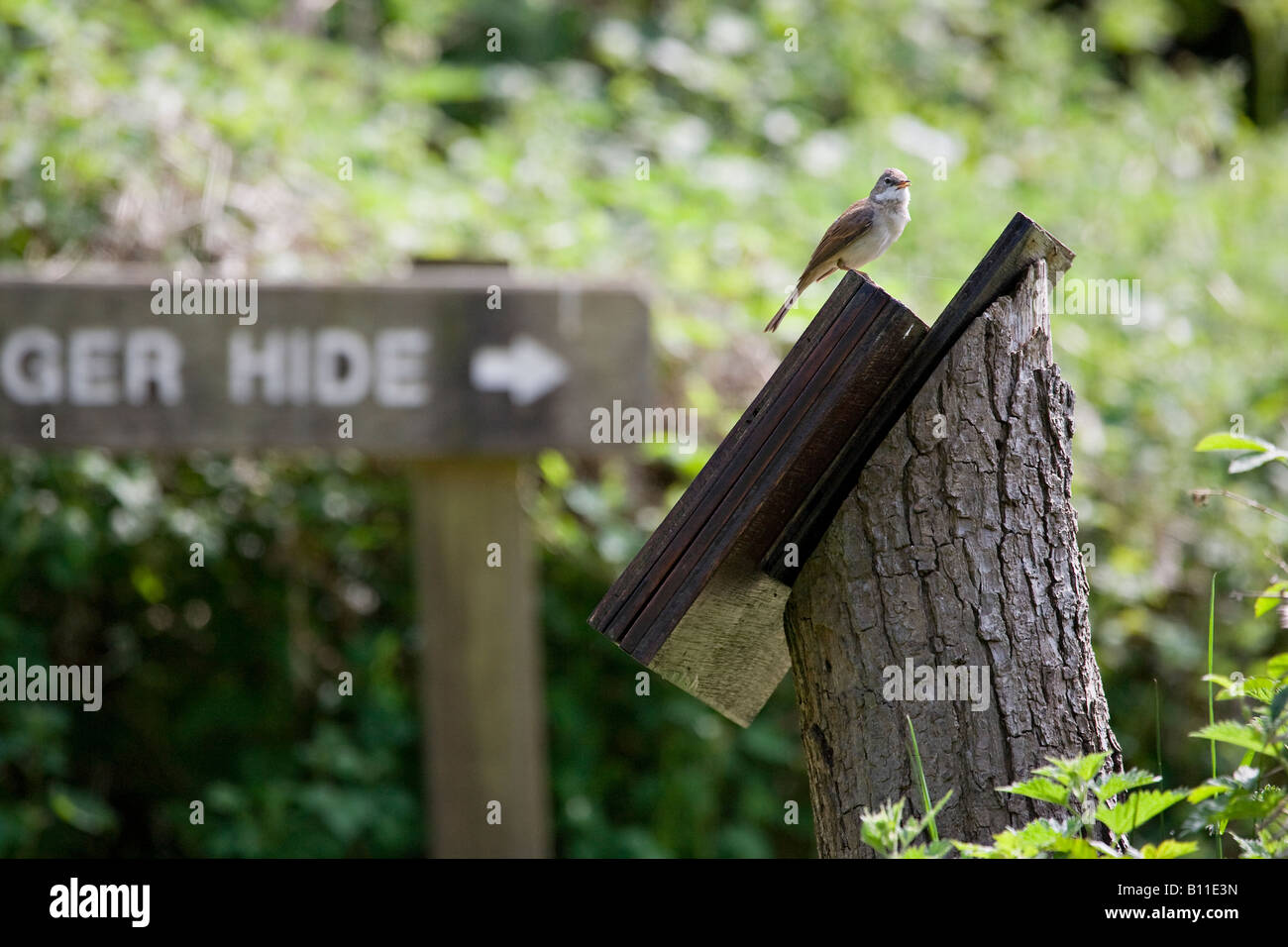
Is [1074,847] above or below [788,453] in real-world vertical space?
below

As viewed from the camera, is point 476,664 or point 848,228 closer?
point 848,228

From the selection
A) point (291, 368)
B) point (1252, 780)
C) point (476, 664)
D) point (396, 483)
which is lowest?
point (1252, 780)

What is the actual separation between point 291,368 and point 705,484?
7.89 ft

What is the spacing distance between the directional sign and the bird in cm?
159

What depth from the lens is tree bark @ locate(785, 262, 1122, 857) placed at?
1.87 m

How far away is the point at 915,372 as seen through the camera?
199 centimetres

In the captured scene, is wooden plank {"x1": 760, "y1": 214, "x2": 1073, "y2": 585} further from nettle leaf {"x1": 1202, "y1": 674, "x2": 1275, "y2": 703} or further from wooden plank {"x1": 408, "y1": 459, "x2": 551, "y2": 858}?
wooden plank {"x1": 408, "y1": 459, "x2": 551, "y2": 858}

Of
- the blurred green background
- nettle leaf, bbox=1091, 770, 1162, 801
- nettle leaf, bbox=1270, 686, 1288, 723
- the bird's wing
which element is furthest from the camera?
the blurred green background

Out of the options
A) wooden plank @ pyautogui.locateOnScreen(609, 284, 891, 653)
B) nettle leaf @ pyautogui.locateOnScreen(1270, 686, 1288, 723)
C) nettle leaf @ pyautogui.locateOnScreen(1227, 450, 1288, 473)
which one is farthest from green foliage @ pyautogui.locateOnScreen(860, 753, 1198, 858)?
wooden plank @ pyautogui.locateOnScreen(609, 284, 891, 653)

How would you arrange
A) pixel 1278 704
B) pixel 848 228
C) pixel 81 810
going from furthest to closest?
pixel 81 810 < pixel 848 228 < pixel 1278 704

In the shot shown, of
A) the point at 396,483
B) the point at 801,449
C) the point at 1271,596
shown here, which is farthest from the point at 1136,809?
the point at 396,483

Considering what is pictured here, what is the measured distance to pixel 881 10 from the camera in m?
9.00

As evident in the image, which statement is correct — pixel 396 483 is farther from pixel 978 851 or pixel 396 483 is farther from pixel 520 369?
pixel 978 851

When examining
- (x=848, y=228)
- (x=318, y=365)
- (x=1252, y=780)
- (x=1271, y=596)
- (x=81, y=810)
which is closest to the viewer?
(x=1252, y=780)
